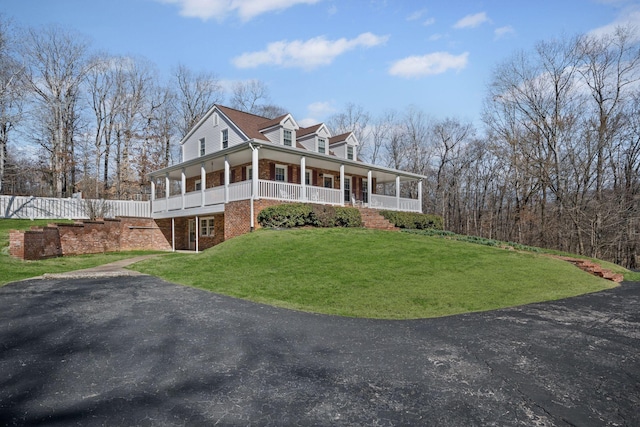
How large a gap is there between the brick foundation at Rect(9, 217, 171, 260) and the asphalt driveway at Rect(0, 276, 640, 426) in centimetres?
851

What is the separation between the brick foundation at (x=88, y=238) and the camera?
13.7 m

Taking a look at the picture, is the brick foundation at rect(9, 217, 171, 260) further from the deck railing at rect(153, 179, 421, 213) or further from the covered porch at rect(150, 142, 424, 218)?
the deck railing at rect(153, 179, 421, 213)

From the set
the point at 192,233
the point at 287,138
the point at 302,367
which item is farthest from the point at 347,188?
the point at 302,367

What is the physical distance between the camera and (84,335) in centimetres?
510

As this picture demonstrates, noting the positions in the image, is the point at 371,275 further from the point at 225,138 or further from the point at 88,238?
the point at 225,138

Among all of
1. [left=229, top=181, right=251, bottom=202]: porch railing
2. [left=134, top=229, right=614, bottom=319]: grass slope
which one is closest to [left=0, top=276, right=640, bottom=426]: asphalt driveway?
[left=134, top=229, right=614, bottom=319]: grass slope

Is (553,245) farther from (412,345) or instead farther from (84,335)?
(84,335)

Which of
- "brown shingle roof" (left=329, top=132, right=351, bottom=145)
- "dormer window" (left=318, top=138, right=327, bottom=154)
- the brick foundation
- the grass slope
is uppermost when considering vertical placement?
"brown shingle roof" (left=329, top=132, right=351, bottom=145)

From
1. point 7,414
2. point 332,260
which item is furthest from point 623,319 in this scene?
point 7,414

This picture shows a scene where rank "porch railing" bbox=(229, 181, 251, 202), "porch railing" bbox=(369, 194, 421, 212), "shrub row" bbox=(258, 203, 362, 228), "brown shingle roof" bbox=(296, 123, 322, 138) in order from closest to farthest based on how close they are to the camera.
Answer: "shrub row" bbox=(258, 203, 362, 228)
"porch railing" bbox=(229, 181, 251, 202)
"porch railing" bbox=(369, 194, 421, 212)
"brown shingle roof" bbox=(296, 123, 322, 138)

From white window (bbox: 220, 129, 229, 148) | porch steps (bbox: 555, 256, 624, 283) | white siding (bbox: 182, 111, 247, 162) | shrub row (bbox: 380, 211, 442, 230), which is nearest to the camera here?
porch steps (bbox: 555, 256, 624, 283)

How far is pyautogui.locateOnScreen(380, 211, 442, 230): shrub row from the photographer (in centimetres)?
2105

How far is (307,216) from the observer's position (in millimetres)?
16938

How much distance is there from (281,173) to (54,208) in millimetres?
13402
